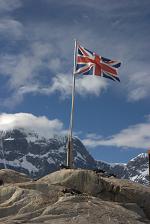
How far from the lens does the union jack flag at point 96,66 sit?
40.8 meters

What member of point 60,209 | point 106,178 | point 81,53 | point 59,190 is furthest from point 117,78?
point 60,209

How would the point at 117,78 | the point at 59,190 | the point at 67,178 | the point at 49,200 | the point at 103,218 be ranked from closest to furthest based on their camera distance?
1. the point at 103,218
2. the point at 49,200
3. the point at 59,190
4. the point at 67,178
5. the point at 117,78

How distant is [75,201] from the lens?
2452 centimetres

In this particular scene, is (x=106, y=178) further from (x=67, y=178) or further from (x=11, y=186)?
(x=11, y=186)

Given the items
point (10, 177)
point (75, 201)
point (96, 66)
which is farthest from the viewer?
point (96, 66)

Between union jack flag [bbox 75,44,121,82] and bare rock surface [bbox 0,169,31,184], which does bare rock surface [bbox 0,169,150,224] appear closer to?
bare rock surface [bbox 0,169,31,184]

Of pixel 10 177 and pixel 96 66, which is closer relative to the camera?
pixel 10 177

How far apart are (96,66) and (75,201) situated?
1809cm

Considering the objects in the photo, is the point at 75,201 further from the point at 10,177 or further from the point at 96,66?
the point at 96,66

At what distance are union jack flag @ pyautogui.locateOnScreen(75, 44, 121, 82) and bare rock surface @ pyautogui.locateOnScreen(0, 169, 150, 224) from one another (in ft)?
39.0

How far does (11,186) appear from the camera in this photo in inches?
1053

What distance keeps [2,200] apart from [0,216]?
188 centimetres

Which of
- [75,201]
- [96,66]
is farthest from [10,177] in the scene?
[96,66]

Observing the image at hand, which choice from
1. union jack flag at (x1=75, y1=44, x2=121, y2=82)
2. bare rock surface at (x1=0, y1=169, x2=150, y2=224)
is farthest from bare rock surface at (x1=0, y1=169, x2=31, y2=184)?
union jack flag at (x1=75, y1=44, x2=121, y2=82)
